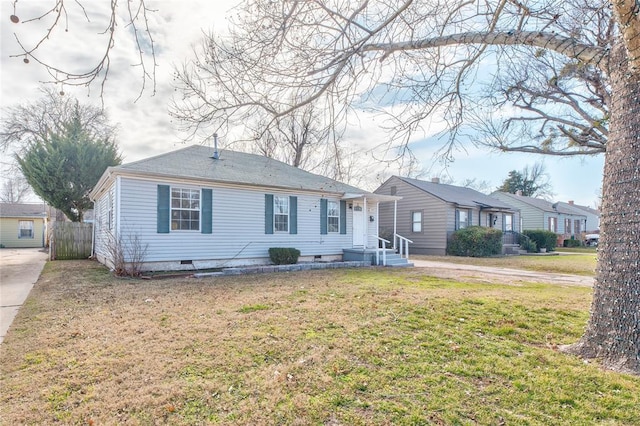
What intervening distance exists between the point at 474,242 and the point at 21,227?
33.7m

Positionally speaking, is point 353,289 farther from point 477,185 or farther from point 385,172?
point 477,185

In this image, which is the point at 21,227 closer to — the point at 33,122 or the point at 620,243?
the point at 33,122

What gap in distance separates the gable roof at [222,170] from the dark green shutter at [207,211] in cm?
54

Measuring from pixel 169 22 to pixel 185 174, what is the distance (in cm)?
758

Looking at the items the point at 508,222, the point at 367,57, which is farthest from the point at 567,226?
the point at 367,57

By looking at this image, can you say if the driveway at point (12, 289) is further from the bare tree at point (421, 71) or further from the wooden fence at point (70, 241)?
the bare tree at point (421, 71)

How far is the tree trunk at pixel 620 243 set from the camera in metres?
3.43

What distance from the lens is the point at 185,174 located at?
1088cm

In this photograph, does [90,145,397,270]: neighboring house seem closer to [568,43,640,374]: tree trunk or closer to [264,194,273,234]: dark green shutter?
[264,194,273,234]: dark green shutter

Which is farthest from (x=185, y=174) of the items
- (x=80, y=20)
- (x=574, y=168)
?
(x=574, y=168)

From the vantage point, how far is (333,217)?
14656 millimetres

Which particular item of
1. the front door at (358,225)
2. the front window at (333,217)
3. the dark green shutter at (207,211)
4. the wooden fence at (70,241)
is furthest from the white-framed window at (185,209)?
the wooden fence at (70,241)

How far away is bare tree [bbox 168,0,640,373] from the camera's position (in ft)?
11.6

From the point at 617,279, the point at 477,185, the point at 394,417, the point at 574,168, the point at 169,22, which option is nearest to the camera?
the point at 394,417
